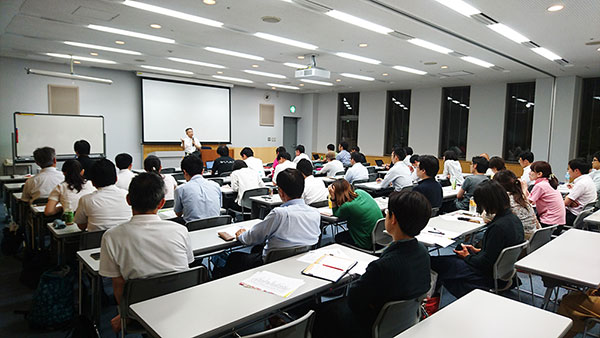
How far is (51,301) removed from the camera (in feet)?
9.80

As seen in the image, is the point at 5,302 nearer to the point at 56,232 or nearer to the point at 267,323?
the point at 56,232

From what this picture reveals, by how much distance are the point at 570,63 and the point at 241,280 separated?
9.40 meters

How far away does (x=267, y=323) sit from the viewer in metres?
2.93

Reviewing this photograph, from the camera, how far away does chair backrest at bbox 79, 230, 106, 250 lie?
3.04m

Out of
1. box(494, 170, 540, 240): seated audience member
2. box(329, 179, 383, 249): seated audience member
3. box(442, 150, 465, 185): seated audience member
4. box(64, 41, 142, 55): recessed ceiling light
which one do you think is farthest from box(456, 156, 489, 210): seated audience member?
box(64, 41, 142, 55): recessed ceiling light

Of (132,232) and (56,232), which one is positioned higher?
(132,232)

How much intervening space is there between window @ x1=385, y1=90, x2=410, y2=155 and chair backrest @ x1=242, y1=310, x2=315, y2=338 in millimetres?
12657

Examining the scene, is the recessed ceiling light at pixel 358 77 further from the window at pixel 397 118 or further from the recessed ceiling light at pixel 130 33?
the recessed ceiling light at pixel 130 33

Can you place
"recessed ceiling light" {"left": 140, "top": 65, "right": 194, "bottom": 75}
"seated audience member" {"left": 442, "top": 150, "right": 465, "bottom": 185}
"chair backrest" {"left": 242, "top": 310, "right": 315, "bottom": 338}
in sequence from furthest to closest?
"recessed ceiling light" {"left": 140, "top": 65, "right": 194, "bottom": 75}
"seated audience member" {"left": 442, "top": 150, "right": 465, "bottom": 185}
"chair backrest" {"left": 242, "top": 310, "right": 315, "bottom": 338}

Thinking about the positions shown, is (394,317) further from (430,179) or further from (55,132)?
(55,132)

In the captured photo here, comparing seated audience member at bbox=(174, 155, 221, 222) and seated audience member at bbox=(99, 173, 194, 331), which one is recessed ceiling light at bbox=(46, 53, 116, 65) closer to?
seated audience member at bbox=(174, 155, 221, 222)

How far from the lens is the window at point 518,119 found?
11203 mm

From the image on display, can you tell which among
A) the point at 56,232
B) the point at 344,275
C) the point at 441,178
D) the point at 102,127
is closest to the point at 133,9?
the point at 56,232

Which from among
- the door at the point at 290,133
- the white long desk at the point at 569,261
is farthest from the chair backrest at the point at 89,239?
the door at the point at 290,133
